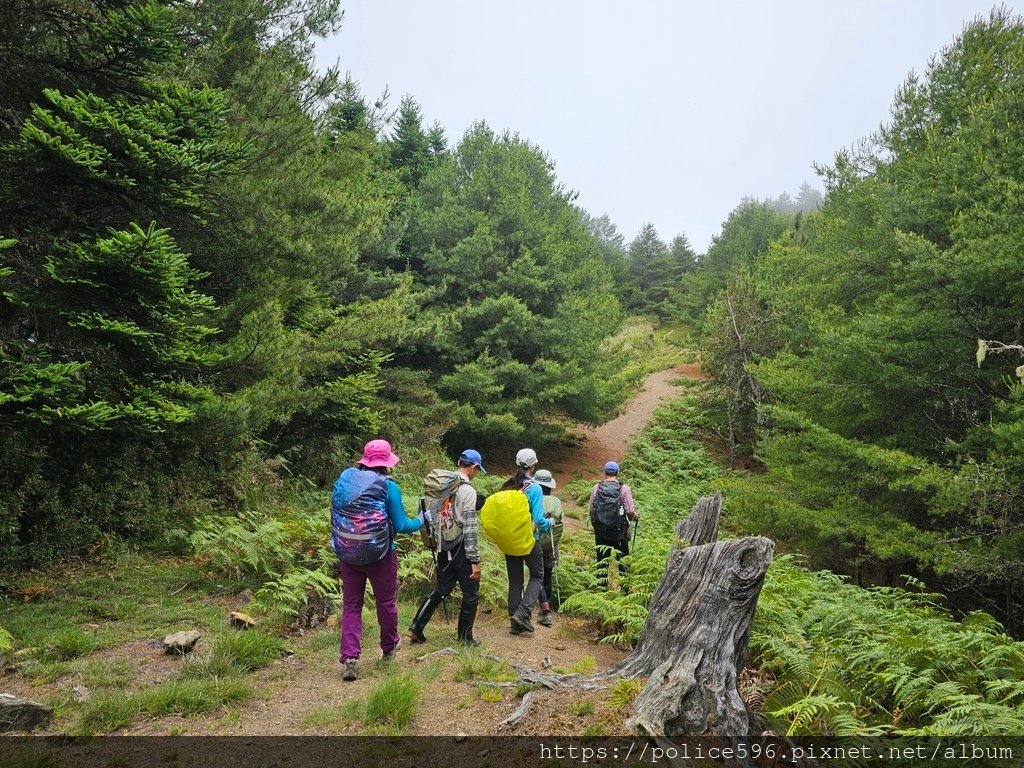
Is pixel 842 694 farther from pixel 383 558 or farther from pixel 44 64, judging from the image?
pixel 44 64

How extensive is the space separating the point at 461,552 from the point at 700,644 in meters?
2.67

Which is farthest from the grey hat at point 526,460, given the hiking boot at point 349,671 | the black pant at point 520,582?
the hiking boot at point 349,671

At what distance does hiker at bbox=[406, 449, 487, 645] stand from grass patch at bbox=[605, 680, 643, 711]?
81.4 inches

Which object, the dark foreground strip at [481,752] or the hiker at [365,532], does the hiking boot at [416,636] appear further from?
the dark foreground strip at [481,752]

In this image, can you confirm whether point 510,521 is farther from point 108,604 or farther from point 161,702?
point 108,604

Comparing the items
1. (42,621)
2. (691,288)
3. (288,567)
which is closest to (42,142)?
(42,621)

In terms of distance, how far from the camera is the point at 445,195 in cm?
2023

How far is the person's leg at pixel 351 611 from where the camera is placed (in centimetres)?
536

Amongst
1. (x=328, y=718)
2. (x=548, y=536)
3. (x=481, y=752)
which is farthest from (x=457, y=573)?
(x=481, y=752)

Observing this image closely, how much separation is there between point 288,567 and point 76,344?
13.2ft

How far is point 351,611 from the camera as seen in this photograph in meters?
5.39

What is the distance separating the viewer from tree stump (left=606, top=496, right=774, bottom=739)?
12.4ft

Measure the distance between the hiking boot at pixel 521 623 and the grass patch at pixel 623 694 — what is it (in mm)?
2656

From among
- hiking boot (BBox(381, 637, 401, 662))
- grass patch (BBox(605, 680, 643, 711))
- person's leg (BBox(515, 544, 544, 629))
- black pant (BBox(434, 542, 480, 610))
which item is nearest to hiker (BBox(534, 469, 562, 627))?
person's leg (BBox(515, 544, 544, 629))
